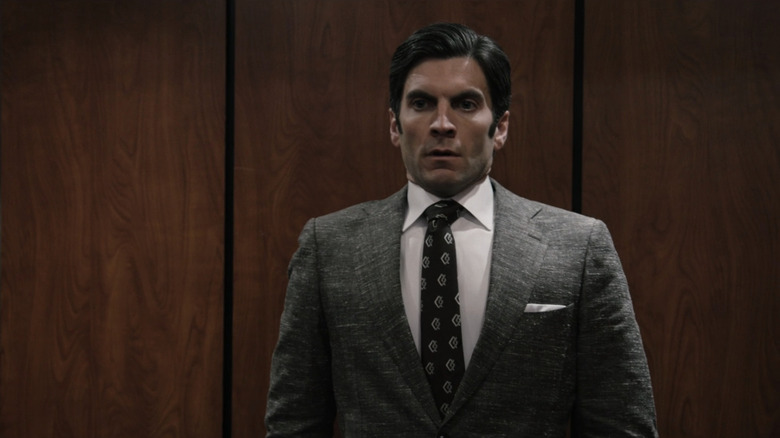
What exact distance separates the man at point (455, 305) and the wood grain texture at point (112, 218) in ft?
2.23

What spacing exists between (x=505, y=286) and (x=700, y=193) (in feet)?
3.05

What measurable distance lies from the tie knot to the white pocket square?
0.82 ft

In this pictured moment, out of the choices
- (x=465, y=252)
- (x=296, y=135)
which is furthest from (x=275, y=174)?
(x=465, y=252)

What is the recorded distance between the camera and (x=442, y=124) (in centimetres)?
135

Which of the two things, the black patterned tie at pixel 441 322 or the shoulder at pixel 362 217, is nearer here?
the black patterned tie at pixel 441 322

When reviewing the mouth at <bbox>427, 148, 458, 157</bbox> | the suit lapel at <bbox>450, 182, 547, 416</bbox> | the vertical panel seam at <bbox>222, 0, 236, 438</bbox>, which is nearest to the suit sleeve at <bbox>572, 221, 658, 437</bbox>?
the suit lapel at <bbox>450, 182, 547, 416</bbox>

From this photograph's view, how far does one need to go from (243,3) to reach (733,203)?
5.26 feet

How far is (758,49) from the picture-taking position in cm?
190

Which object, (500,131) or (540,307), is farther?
(500,131)

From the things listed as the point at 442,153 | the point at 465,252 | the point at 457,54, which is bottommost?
the point at 465,252

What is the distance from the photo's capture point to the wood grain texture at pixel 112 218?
2.00 m

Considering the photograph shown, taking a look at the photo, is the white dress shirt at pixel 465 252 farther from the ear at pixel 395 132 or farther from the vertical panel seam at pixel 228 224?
the vertical panel seam at pixel 228 224

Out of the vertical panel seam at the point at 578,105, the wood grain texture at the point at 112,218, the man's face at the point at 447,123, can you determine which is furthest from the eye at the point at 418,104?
the wood grain texture at the point at 112,218

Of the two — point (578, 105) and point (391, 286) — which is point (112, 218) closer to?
point (391, 286)
